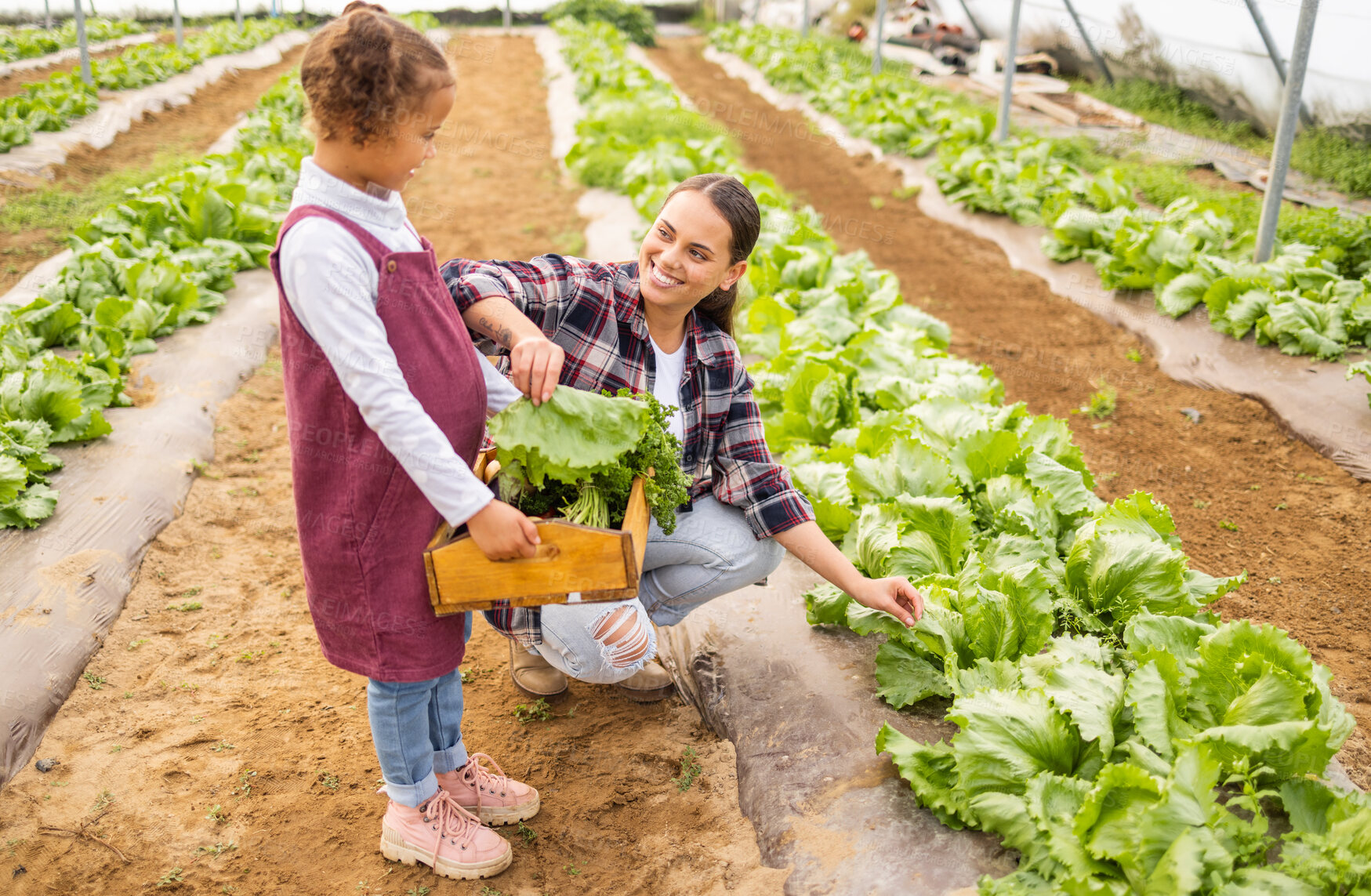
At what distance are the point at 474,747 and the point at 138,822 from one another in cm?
89

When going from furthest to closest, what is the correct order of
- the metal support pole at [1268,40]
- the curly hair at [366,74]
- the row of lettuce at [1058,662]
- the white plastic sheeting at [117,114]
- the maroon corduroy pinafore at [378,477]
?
the metal support pole at [1268,40] < the white plastic sheeting at [117,114] < the row of lettuce at [1058,662] < the maroon corduroy pinafore at [378,477] < the curly hair at [366,74]

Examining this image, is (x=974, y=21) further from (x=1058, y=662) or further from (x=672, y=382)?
(x=1058, y=662)

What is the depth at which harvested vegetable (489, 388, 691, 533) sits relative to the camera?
2.11 meters

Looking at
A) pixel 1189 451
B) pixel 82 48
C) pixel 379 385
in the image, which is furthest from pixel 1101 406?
pixel 82 48

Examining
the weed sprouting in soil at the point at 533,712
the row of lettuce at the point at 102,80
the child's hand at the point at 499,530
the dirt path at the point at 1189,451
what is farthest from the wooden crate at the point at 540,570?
the row of lettuce at the point at 102,80

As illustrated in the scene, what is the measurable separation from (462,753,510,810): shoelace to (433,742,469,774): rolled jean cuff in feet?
0.12

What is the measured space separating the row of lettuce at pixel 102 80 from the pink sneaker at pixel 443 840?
9.98m

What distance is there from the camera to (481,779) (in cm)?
261

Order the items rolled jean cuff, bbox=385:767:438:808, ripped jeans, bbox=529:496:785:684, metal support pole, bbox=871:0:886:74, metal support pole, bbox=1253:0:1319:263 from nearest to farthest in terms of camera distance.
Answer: rolled jean cuff, bbox=385:767:438:808 → ripped jeans, bbox=529:496:785:684 → metal support pole, bbox=1253:0:1319:263 → metal support pole, bbox=871:0:886:74

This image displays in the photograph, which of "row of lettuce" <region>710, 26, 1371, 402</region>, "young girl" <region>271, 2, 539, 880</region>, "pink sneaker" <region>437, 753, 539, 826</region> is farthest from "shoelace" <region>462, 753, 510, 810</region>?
"row of lettuce" <region>710, 26, 1371, 402</region>

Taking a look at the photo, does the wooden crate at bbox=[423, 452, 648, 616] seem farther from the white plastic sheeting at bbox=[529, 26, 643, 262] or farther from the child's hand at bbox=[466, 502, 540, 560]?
the white plastic sheeting at bbox=[529, 26, 643, 262]

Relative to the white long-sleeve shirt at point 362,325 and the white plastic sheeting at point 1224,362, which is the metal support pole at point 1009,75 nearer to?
the white plastic sheeting at point 1224,362

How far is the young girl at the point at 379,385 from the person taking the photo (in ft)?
5.98

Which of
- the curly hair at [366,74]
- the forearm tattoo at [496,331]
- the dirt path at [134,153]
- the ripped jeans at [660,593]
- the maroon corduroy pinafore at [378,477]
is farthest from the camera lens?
the dirt path at [134,153]
